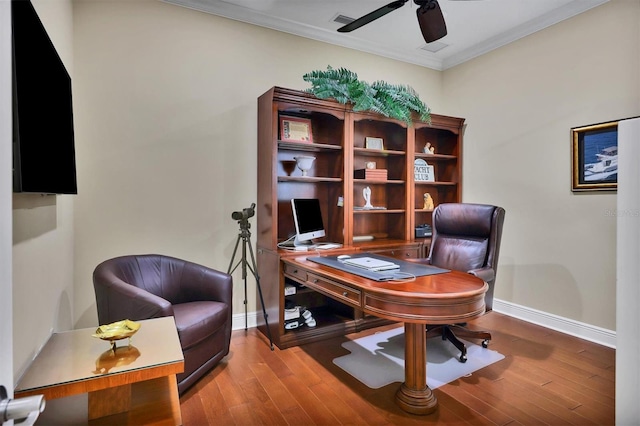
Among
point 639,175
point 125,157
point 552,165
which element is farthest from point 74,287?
point 552,165

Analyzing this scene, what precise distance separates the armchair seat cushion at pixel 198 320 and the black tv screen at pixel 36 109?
976 millimetres

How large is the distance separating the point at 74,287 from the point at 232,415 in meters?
1.66

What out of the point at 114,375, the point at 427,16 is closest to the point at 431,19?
the point at 427,16

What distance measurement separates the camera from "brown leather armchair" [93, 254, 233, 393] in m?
2.00

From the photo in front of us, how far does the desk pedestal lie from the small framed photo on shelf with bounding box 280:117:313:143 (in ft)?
6.37

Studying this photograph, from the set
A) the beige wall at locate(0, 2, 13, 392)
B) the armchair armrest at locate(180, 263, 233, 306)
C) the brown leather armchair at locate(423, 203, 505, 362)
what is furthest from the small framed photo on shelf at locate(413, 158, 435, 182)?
the beige wall at locate(0, 2, 13, 392)

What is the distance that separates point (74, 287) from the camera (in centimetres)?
267

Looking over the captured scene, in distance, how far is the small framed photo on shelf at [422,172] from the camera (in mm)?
4055

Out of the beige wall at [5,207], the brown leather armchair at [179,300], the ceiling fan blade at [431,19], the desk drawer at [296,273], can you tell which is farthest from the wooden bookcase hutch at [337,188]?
the beige wall at [5,207]

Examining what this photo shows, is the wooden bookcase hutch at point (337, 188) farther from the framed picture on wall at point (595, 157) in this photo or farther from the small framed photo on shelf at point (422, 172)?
the framed picture on wall at point (595, 157)

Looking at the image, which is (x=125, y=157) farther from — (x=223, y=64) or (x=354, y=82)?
(x=354, y=82)

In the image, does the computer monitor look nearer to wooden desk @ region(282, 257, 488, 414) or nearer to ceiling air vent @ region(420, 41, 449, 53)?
wooden desk @ region(282, 257, 488, 414)

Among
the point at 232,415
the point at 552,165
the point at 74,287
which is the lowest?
the point at 232,415

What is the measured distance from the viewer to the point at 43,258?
69.5 inches
